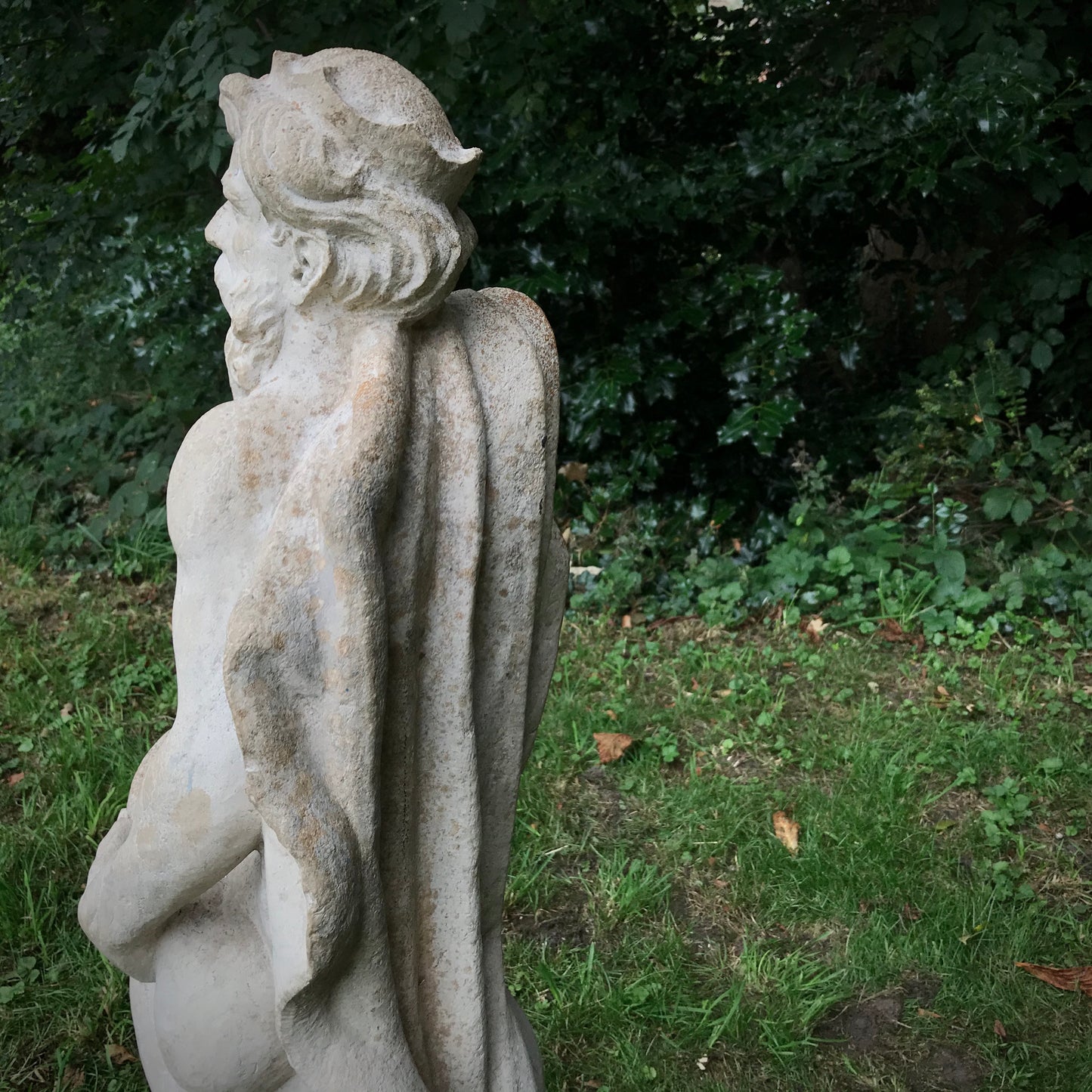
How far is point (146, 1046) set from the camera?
1.59m

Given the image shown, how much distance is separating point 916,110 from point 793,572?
171 centimetres

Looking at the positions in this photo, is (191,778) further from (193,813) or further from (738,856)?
(738,856)

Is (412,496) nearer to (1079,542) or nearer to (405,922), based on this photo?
(405,922)

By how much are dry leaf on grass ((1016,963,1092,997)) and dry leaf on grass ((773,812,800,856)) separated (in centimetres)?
65

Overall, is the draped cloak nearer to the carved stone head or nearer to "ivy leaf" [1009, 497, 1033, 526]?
the carved stone head

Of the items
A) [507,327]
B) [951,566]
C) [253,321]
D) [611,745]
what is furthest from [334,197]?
[951,566]

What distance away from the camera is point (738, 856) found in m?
3.30

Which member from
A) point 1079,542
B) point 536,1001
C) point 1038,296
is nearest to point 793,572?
point 1079,542

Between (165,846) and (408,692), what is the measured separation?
1.10ft

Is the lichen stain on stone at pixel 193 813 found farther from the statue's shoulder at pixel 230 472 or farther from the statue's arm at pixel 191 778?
the statue's shoulder at pixel 230 472

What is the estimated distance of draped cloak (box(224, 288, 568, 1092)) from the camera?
120cm

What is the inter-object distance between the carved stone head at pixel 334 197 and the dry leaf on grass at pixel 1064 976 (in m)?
2.51

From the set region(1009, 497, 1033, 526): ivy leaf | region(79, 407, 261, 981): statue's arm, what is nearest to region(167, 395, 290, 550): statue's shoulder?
region(79, 407, 261, 981): statue's arm

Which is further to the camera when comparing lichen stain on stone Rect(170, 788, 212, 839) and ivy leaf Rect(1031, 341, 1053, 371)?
ivy leaf Rect(1031, 341, 1053, 371)
